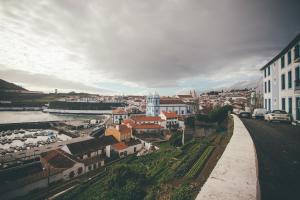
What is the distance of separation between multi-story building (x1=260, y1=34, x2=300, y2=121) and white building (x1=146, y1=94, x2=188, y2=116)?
42.4 meters

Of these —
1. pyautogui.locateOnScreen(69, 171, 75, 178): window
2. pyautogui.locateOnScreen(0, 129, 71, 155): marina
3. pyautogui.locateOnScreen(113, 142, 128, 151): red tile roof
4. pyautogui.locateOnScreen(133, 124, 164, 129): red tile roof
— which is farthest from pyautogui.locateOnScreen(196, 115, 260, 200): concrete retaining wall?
pyautogui.locateOnScreen(0, 129, 71, 155): marina

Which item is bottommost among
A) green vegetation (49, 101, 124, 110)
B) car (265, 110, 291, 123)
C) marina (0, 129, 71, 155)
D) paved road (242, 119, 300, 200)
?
marina (0, 129, 71, 155)

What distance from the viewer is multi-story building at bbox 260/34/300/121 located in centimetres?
1330

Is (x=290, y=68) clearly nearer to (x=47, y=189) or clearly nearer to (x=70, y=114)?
(x=47, y=189)

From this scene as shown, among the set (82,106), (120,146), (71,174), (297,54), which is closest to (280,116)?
(297,54)

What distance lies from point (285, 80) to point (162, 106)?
49.9 meters

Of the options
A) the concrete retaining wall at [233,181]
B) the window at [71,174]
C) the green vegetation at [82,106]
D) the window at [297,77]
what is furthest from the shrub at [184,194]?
the green vegetation at [82,106]

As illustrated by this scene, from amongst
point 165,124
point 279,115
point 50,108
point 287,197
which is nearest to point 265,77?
point 279,115

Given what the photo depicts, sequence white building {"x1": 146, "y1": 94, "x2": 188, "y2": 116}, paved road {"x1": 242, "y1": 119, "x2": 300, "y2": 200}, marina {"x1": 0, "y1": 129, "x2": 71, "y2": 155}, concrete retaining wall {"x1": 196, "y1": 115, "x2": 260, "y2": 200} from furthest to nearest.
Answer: white building {"x1": 146, "y1": 94, "x2": 188, "y2": 116}
marina {"x1": 0, "y1": 129, "x2": 71, "y2": 155}
paved road {"x1": 242, "y1": 119, "x2": 300, "y2": 200}
concrete retaining wall {"x1": 196, "y1": 115, "x2": 260, "y2": 200}

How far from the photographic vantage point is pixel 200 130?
110 feet

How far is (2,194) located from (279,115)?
88.1ft

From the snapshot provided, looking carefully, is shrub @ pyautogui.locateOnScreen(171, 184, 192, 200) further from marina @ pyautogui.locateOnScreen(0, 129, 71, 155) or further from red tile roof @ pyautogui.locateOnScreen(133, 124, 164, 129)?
marina @ pyautogui.locateOnScreen(0, 129, 71, 155)

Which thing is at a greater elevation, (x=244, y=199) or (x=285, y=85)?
(x=285, y=85)

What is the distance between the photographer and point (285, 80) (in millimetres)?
15539
